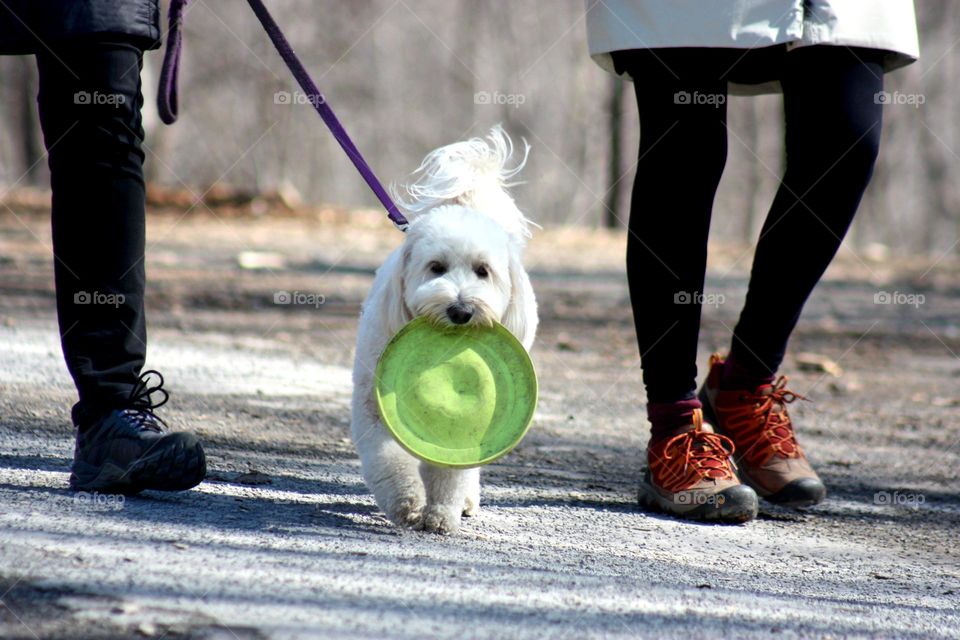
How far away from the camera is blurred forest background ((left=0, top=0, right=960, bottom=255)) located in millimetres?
22828

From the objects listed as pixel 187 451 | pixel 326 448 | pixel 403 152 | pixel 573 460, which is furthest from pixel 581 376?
pixel 403 152

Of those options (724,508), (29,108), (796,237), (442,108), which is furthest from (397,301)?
(442,108)

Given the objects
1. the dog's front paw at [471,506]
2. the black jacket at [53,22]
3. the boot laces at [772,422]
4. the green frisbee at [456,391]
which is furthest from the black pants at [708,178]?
the black jacket at [53,22]

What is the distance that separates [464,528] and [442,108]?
28888 millimetres

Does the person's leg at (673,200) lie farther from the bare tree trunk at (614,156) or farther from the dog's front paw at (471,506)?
the bare tree trunk at (614,156)

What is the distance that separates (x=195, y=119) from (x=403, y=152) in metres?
6.32

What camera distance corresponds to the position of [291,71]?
355 cm

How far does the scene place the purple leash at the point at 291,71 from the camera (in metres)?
3.32

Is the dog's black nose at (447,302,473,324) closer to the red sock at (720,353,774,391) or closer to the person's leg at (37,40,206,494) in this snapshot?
the person's leg at (37,40,206,494)

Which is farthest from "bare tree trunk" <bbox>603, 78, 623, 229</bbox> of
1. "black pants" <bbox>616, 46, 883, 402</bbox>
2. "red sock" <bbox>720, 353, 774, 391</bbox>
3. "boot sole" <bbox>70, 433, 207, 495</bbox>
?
"boot sole" <bbox>70, 433, 207, 495</bbox>

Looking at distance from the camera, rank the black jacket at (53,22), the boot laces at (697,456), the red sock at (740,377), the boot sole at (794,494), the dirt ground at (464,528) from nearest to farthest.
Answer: the dirt ground at (464,528) → the black jacket at (53,22) → the boot laces at (697,456) → the boot sole at (794,494) → the red sock at (740,377)

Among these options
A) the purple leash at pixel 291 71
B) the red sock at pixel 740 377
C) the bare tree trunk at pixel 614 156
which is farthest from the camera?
the bare tree trunk at pixel 614 156

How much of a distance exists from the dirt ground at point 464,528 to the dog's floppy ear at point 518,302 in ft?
1.78

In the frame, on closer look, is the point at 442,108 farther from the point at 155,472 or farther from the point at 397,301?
the point at 155,472
